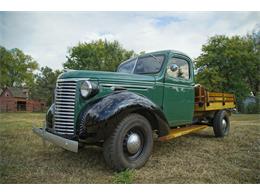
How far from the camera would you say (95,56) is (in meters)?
18.4

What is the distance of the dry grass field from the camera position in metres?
2.66

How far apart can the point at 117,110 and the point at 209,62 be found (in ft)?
41.1

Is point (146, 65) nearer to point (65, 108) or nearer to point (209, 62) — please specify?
point (65, 108)

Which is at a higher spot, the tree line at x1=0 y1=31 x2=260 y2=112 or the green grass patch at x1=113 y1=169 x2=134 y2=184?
the tree line at x1=0 y1=31 x2=260 y2=112

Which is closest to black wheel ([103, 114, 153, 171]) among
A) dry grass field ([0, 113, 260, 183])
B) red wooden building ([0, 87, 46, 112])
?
dry grass field ([0, 113, 260, 183])

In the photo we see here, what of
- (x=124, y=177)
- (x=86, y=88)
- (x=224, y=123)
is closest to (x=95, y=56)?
(x=224, y=123)

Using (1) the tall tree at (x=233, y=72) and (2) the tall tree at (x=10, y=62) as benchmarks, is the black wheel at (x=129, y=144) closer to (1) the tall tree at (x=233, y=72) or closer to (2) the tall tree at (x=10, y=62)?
(2) the tall tree at (x=10, y=62)

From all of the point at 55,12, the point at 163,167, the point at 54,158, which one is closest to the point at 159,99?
the point at 163,167

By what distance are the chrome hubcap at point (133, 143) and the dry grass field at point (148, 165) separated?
0.27 meters

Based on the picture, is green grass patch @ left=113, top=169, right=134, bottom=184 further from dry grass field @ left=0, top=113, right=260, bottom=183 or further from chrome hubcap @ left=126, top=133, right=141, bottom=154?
chrome hubcap @ left=126, top=133, right=141, bottom=154

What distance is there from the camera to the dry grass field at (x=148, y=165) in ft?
8.71

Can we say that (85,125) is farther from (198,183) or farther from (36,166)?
(198,183)

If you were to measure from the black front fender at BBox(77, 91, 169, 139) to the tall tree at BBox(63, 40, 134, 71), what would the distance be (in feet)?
43.9

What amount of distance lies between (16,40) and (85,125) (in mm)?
2475
